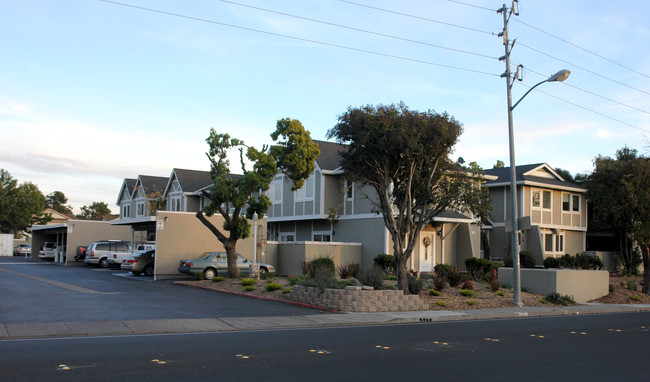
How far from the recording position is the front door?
31453mm

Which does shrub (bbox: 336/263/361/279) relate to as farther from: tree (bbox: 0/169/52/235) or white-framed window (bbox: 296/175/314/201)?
tree (bbox: 0/169/52/235)

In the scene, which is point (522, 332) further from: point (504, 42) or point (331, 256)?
point (331, 256)

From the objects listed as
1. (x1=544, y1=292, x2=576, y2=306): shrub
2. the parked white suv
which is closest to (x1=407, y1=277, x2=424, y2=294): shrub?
(x1=544, y1=292, x2=576, y2=306): shrub

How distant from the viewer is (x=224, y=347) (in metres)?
10.4

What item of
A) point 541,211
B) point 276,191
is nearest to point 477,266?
point 541,211

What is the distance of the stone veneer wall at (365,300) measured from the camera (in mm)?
17391

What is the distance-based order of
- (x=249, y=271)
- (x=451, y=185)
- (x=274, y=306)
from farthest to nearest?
(x=249, y=271), (x=451, y=185), (x=274, y=306)

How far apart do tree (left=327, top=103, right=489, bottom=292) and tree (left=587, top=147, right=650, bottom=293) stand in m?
9.70

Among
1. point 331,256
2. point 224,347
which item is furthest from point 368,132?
point 331,256

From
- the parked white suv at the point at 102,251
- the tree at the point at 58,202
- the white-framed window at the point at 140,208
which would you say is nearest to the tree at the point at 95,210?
the tree at the point at 58,202

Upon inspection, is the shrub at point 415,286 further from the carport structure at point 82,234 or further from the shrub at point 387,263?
the carport structure at point 82,234

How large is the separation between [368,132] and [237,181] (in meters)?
8.15

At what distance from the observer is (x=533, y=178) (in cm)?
3766

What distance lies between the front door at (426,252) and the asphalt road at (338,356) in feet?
57.8
